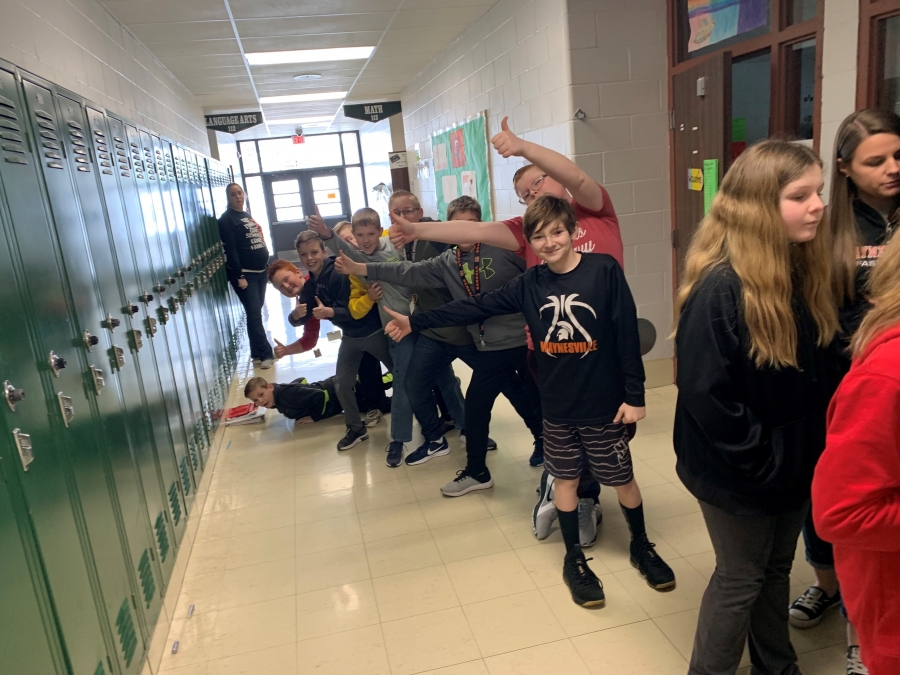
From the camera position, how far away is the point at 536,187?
8.19ft

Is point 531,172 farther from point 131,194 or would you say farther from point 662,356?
point 662,356

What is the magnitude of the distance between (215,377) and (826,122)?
3.91 meters

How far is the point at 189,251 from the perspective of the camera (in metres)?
4.29

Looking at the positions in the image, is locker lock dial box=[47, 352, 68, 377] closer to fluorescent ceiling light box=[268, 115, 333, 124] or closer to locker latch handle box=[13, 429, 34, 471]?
locker latch handle box=[13, 429, 34, 471]

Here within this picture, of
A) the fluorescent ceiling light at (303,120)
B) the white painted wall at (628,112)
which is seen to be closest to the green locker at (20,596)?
the white painted wall at (628,112)

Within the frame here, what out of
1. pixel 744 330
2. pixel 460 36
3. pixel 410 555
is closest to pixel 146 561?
pixel 410 555

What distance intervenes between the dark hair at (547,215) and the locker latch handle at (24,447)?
148 centimetres

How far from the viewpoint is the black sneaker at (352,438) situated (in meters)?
3.94

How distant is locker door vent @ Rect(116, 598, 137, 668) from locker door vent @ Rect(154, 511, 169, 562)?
47 centimetres

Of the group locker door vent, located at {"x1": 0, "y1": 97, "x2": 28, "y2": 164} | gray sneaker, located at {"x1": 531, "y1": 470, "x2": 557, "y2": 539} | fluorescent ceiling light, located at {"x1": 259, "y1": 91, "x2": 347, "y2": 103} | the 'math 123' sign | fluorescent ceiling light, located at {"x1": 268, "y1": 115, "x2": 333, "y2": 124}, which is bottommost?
gray sneaker, located at {"x1": 531, "y1": 470, "x2": 557, "y2": 539}

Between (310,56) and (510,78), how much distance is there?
243 centimetres

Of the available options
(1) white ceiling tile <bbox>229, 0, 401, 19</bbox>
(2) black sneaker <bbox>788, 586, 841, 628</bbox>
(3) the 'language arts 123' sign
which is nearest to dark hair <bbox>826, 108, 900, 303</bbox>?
(2) black sneaker <bbox>788, 586, 841, 628</bbox>

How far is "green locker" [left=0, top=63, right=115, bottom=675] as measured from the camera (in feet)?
4.83

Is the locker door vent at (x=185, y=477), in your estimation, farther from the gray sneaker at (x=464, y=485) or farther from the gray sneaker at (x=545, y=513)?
the gray sneaker at (x=545, y=513)
